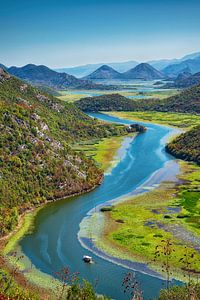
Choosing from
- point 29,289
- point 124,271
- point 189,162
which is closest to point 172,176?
point 189,162

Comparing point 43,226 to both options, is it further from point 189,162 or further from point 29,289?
point 189,162

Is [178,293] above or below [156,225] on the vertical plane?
above

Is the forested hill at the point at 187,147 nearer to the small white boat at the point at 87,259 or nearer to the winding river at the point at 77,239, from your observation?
the winding river at the point at 77,239

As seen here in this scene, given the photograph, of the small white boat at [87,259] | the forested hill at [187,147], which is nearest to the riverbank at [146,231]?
the small white boat at [87,259]

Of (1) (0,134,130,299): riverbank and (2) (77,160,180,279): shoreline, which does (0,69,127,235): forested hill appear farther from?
(2) (77,160,180,279): shoreline

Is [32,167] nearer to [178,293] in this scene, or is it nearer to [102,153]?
[102,153]

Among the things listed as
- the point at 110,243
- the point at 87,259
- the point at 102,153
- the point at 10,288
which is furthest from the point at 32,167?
the point at 10,288

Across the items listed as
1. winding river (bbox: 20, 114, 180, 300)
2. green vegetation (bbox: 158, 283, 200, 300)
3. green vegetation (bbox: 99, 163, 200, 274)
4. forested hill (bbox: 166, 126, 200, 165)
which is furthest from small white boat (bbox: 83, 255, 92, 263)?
forested hill (bbox: 166, 126, 200, 165)
